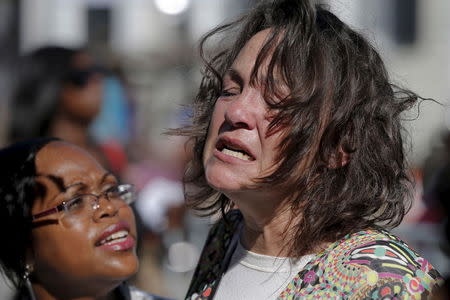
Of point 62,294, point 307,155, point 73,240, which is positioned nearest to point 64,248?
point 73,240

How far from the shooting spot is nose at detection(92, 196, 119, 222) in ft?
8.72

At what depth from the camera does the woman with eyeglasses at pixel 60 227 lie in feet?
8.50

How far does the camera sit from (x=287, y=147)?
2.15 m

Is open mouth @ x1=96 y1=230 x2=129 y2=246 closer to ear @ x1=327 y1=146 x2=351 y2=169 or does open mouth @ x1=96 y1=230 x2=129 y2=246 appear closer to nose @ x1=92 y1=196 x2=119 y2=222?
nose @ x1=92 y1=196 x2=119 y2=222

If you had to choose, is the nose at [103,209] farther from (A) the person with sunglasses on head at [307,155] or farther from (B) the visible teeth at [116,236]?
(A) the person with sunglasses on head at [307,155]

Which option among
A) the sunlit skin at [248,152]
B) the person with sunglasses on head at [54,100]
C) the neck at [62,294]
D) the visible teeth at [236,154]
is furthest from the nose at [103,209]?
the person with sunglasses on head at [54,100]

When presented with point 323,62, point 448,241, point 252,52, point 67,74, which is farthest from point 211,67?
point 67,74

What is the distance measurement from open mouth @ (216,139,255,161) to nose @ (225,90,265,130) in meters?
0.05

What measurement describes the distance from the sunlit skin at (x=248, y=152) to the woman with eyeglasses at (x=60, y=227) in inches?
19.9

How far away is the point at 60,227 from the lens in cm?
262

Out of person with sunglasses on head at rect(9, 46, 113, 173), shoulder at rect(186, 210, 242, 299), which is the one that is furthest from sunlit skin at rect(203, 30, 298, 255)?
person with sunglasses on head at rect(9, 46, 113, 173)

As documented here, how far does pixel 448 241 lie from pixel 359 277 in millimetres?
390

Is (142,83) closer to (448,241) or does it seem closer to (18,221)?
(18,221)

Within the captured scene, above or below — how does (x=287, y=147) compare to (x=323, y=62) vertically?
below
